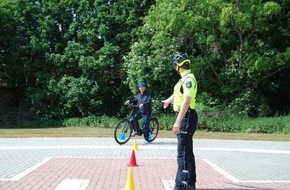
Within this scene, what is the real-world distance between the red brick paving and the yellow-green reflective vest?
1.47m

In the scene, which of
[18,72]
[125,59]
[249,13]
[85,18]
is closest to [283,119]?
[249,13]

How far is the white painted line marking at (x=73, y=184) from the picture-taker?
25.4 ft

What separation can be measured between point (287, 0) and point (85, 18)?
13719 mm

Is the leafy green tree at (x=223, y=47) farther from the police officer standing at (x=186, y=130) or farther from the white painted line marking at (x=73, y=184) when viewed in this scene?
the police officer standing at (x=186, y=130)

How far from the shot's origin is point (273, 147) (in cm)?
1589

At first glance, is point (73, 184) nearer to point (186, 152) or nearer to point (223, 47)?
point (186, 152)

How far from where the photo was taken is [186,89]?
289 inches

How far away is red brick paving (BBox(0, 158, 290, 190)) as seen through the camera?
26.4 feet

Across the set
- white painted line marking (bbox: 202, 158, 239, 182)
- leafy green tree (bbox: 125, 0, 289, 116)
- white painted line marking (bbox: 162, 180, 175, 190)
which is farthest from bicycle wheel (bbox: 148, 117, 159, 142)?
leafy green tree (bbox: 125, 0, 289, 116)

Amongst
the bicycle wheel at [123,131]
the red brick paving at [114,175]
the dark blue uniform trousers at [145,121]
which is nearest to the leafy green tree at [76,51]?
the dark blue uniform trousers at [145,121]

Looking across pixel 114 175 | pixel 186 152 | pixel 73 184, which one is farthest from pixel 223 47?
pixel 186 152

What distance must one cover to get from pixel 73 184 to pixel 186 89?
254cm

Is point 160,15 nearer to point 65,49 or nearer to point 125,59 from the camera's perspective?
point 125,59

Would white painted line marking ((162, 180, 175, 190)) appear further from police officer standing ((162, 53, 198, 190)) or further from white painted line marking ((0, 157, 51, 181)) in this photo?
white painted line marking ((0, 157, 51, 181))
